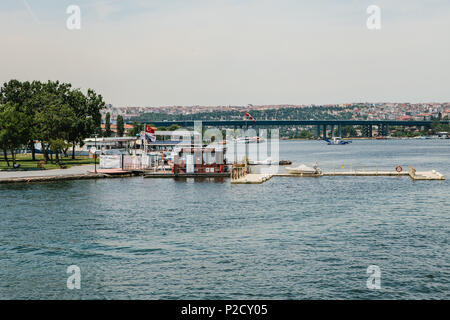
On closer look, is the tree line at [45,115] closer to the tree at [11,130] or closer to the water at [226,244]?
the tree at [11,130]

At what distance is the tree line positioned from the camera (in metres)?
73.1

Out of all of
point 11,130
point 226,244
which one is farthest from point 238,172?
point 226,244

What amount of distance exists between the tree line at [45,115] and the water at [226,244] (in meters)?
24.6

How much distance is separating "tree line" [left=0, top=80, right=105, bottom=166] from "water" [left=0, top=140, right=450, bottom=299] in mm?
24597

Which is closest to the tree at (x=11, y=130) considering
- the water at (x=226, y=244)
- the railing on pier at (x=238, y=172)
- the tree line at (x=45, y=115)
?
the tree line at (x=45, y=115)

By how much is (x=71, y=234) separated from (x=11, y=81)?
71.9 metres

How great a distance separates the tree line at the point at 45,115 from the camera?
73062mm

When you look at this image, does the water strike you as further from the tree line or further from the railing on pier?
the tree line

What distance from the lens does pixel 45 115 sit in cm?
8294

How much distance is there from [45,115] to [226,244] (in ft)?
208

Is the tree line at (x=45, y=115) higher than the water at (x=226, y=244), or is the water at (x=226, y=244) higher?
the tree line at (x=45, y=115)

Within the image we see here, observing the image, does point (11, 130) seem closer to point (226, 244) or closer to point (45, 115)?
point (45, 115)

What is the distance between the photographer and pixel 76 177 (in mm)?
64938

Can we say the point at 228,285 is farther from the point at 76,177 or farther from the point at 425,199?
the point at 76,177
